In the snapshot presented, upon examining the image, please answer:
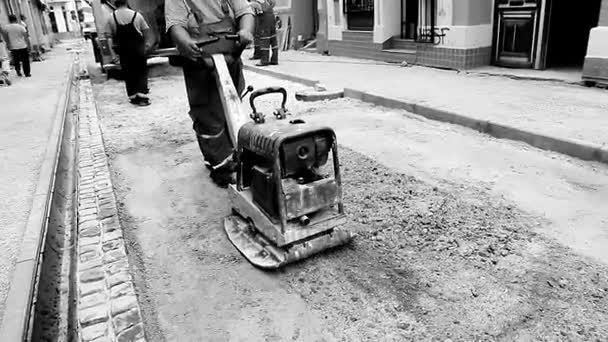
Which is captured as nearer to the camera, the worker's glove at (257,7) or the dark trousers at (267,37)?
the worker's glove at (257,7)

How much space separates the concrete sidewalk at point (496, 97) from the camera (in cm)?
481

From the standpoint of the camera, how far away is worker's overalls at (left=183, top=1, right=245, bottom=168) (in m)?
3.69

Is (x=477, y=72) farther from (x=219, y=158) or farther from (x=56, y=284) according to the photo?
(x=56, y=284)

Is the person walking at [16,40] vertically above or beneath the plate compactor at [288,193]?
above

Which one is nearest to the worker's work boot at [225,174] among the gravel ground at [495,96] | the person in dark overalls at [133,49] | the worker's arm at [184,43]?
the worker's arm at [184,43]

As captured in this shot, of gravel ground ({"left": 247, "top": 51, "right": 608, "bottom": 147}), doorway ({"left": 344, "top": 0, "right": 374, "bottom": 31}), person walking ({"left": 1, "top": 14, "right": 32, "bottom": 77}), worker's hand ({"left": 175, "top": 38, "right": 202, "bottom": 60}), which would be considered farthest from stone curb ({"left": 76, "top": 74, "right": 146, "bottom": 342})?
person walking ({"left": 1, "top": 14, "right": 32, "bottom": 77})

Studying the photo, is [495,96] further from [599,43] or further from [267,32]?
[267,32]

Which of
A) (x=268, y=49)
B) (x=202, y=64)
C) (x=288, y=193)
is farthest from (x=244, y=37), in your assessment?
(x=268, y=49)

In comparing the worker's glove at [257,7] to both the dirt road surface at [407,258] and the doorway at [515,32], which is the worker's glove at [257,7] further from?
the dirt road surface at [407,258]

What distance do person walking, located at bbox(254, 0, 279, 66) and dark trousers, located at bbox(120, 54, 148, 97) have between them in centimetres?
451

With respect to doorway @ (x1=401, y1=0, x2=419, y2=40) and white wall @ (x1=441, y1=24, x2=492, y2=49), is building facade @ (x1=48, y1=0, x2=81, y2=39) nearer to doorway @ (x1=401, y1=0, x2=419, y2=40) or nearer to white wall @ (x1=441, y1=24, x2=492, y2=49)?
doorway @ (x1=401, y1=0, x2=419, y2=40)

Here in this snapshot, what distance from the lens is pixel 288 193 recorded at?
2.49 meters

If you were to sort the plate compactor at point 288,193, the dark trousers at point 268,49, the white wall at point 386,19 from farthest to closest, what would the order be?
the dark trousers at point 268,49 → the white wall at point 386,19 → the plate compactor at point 288,193

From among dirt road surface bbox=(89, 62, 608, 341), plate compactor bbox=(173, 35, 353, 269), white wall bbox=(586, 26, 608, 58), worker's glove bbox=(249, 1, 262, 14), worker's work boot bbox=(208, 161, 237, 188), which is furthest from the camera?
worker's glove bbox=(249, 1, 262, 14)
